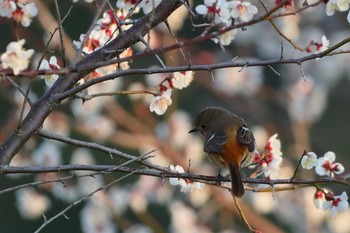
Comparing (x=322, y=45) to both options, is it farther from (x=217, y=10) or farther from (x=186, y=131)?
(x=186, y=131)

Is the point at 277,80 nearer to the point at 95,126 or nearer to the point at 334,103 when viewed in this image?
the point at 334,103

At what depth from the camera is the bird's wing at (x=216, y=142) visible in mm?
4211

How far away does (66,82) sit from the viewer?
3.04 metres

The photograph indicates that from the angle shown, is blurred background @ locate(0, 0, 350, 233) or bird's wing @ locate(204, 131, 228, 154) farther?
blurred background @ locate(0, 0, 350, 233)

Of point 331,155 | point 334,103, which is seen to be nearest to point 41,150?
point 331,155

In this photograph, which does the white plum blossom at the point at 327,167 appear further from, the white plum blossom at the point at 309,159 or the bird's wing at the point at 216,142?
the bird's wing at the point at 216,142

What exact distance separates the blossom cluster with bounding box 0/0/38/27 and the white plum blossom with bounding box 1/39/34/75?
56 cm

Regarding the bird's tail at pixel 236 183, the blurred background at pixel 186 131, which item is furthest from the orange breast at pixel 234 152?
the blurred background at pixel 186 131

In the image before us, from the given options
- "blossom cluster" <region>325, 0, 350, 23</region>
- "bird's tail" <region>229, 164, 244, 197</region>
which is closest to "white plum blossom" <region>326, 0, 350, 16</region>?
"blossom cluster" <region>325, 0, 350, 23</region>

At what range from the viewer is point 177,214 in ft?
28.3

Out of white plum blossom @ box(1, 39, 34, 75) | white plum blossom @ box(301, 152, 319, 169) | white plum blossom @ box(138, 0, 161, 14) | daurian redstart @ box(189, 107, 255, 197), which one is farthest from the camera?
daurian redstart @ box(189, 107, 255, 197)

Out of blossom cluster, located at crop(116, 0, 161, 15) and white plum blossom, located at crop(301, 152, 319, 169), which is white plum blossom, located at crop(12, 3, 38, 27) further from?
white plum blossom, located at crop(301, 152, 319, 169)

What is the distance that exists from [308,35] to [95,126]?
2.53 m

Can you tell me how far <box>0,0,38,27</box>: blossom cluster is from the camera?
115 inches
